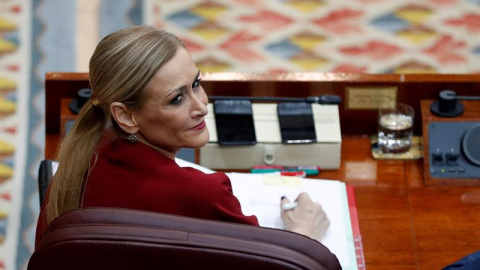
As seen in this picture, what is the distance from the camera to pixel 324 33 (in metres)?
3.84

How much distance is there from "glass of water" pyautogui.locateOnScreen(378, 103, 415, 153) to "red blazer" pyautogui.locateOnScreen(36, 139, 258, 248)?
0.72m

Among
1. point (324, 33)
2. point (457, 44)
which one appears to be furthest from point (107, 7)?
point (457, 44)

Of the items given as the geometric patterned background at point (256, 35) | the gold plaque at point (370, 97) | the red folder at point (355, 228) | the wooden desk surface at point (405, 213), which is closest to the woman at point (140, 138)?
the red folder at point (355, 228)

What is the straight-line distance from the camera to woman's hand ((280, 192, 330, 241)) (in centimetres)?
213

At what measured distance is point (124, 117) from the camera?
1.86 metres

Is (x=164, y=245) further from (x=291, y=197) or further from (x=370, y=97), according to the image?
(x=370, y=97)

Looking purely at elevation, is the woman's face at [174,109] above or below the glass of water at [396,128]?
above

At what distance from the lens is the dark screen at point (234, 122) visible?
95.3 inches

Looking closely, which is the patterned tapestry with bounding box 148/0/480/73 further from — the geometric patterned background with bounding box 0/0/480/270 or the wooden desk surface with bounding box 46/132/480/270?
the wooden desk surface with bounding box 46/132/480/270

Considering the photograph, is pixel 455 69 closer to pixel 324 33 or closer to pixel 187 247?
pixel 324 33

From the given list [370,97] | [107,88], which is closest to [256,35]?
[370,97]

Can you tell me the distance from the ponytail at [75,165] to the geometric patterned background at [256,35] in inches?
62.0

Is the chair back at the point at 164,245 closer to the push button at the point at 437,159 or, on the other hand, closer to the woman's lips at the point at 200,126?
the woman's lips at the point at 200,126

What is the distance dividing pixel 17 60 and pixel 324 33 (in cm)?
119
